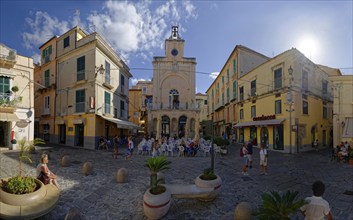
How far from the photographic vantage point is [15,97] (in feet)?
54.2

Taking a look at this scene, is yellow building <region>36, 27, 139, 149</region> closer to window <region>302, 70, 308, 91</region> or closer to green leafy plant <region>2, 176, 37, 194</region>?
green leafy plant <region>2, 176, 37, 194</region>

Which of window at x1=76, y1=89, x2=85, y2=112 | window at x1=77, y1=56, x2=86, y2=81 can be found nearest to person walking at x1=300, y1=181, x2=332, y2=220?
window at x1=76, y1=89, x2=85, y2=112

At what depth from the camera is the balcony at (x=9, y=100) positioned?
15.5 m

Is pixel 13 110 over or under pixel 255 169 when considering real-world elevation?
over

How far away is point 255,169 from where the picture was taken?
11.8 m

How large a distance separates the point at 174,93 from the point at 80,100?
14324mm

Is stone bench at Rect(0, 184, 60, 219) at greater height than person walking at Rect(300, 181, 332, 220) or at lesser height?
lesser

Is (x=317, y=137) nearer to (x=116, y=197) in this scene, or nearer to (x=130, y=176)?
(x=130, y=176)

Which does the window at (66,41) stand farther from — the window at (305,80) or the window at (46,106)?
the window at (305,80)

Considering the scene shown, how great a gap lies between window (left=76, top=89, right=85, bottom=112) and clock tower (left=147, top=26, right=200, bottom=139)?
11.5 m

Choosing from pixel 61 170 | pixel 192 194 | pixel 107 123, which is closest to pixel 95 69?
pixel 107 123

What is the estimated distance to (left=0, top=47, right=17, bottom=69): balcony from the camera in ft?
52.3

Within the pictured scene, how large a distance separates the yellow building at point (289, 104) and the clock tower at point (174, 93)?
8242 millimetres

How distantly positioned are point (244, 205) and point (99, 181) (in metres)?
6.34
